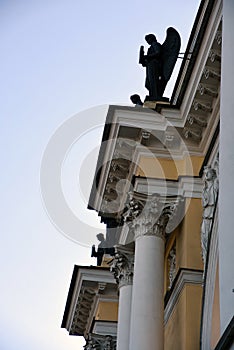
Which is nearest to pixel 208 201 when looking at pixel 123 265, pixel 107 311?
pixel 123 265

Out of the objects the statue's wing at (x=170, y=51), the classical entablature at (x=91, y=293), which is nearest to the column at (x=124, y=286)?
the statue's wing at (x=170, y=51)

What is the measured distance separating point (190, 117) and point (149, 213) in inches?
71.6

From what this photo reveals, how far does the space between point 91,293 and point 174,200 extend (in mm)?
8774

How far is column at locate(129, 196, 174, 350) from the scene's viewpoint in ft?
A: 50.3

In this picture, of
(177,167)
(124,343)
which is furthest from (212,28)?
(124,343)

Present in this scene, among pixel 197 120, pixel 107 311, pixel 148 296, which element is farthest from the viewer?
pixel 107 311

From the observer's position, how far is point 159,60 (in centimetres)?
1919

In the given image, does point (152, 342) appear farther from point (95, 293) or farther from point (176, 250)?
point (95, 293)

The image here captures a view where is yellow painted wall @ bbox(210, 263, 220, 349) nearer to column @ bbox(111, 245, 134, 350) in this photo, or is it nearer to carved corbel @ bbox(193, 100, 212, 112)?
carved corbel @ bbox(193, 100, 212, 112)

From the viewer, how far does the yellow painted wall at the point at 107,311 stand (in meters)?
24.3

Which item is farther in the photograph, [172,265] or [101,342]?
[101,342]

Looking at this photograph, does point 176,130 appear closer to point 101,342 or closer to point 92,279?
point 92,279

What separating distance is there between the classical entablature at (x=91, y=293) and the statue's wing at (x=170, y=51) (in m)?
6.79

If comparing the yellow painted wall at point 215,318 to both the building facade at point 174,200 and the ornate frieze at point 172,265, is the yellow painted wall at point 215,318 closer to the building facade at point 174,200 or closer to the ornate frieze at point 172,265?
the building facade at point 174,200
